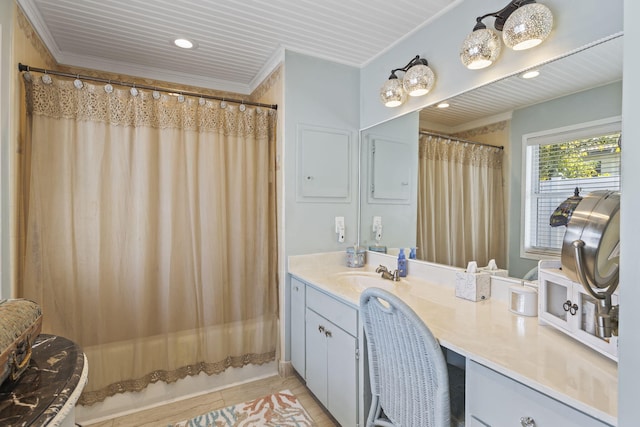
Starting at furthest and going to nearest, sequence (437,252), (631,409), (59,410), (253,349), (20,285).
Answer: (253,349), (437,252), (20,285), (59,410), (631,409)

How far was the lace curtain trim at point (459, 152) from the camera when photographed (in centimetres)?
159

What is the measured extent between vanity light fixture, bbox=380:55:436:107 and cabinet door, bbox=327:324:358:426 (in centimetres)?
149

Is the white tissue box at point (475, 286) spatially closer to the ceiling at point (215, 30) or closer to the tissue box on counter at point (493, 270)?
the tissue box on counter at point (493, 270)

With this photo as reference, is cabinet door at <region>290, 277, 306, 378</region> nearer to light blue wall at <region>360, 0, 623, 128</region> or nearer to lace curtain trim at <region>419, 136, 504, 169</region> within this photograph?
lace curtain trim at <region>419, 136, 504, 169</region>

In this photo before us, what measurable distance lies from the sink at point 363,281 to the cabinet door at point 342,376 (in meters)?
0.32

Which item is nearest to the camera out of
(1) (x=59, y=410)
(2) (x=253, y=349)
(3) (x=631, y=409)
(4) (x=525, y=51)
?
(3) (x=631, y=409)

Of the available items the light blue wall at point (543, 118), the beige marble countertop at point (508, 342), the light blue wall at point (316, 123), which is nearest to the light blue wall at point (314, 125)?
the light blue wall at point (316, 123)

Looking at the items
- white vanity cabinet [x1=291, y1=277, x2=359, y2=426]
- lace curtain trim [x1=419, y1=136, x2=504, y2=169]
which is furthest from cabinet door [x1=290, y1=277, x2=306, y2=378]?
lace curtain trim [x1=419, y1=136, x2=504, y2=169]

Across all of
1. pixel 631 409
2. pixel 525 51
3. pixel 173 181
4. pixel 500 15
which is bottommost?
pixel 631 409

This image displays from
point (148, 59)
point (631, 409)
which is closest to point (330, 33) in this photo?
point (148, 59)

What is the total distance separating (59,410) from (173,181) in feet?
5.26

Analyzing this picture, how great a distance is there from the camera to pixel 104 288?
1.89 m

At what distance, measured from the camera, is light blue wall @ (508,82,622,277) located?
1.16 metres

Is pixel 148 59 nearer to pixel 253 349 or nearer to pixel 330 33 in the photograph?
pixel 330 33
